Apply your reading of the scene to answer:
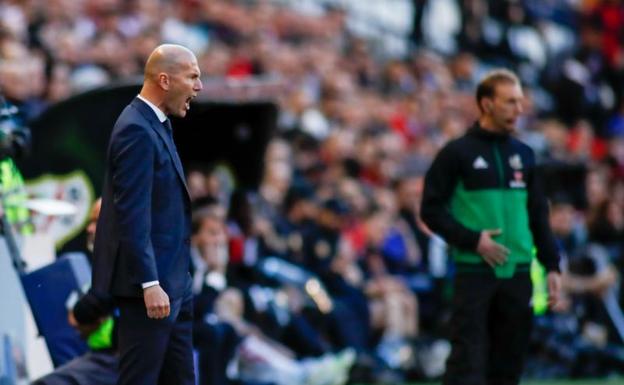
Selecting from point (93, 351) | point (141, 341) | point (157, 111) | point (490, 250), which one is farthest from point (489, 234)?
point (141, 341)

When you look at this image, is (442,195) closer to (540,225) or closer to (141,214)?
(540,225)

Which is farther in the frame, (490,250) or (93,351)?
(490,250)

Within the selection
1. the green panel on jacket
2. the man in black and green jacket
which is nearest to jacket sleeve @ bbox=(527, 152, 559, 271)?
the man in black and green jacket

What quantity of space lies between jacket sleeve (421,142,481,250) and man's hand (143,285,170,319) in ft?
8.70

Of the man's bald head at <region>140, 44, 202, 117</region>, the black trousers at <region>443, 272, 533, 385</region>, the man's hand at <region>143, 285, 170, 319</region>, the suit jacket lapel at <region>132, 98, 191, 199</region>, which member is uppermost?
the man's bald head at <region>140, 44, 202, 117</region>

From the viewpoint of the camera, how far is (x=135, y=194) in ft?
22.6

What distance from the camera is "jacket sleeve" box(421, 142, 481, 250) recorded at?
906 centimetres

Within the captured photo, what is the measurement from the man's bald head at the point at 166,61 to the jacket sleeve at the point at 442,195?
2.48 m

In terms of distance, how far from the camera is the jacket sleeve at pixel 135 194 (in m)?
6.86

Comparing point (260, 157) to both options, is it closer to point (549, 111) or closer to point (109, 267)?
point (109, 267)

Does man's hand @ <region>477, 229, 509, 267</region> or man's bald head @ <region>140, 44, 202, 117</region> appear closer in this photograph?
man's bald head @ <region>140, 44, 202, 117</region>

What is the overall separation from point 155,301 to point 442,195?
2.84m

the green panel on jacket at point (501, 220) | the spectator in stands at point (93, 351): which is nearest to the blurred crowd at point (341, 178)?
the spectator in stands at point (93, 351)

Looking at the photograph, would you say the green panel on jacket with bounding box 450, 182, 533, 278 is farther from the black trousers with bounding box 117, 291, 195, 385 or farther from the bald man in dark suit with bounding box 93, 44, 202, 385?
the black trousers with bounding box 117, 291, 195, 385
